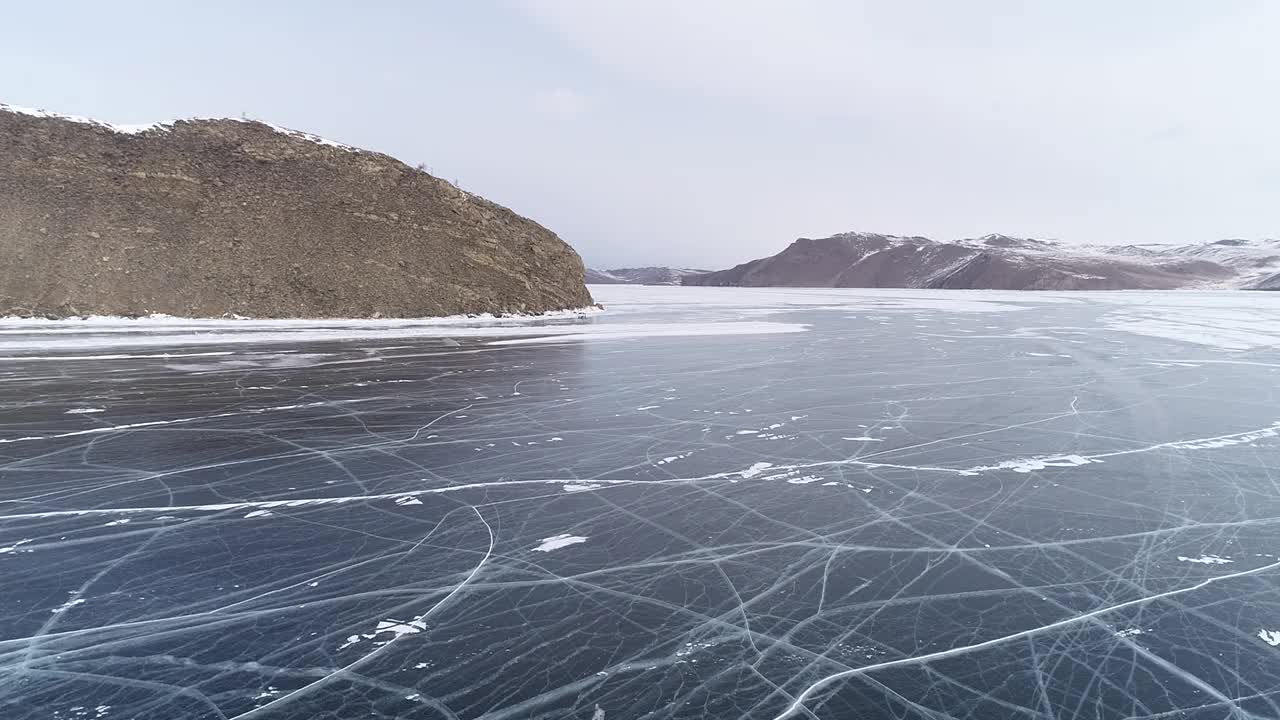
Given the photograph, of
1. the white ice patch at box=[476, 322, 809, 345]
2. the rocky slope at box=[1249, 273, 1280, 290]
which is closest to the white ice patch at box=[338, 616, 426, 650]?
the white ice patch at box=[476, 322, 809, 345]

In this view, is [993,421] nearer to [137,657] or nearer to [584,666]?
[584,666]

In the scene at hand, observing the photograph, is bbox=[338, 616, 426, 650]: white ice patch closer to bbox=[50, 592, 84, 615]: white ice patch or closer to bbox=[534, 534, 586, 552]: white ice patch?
bbox=[534, 534, 586, 552]: white ice patch

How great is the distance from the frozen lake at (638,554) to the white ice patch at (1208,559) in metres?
0.03

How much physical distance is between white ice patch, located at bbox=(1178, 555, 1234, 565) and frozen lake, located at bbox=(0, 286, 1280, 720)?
27mm

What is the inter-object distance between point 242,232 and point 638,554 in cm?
2783

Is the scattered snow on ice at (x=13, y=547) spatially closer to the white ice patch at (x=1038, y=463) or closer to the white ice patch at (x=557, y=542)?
the white ice patch at (x=557, y=542)

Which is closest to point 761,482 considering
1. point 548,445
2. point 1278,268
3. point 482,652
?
point 548,445

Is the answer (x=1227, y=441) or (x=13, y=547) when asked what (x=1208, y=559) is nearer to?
(x=1227, y=441)

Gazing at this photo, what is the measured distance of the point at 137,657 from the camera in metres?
2.82

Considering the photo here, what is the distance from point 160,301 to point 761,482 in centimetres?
2512

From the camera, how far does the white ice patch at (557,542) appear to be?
406 cm

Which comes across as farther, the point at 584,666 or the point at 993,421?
the point at 993,421

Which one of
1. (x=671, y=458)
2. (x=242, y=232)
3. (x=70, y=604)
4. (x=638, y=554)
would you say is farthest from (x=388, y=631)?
Answer: (x=242, y=232)

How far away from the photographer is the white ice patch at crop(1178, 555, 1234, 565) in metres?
3.85
